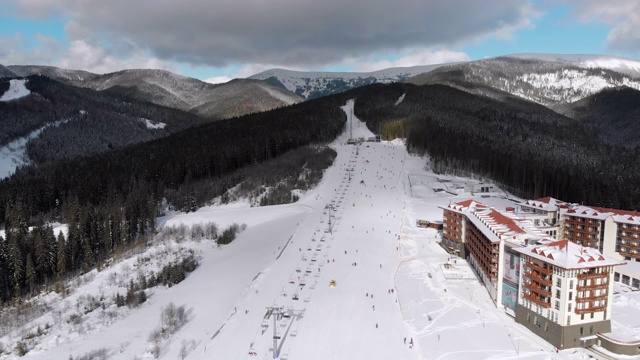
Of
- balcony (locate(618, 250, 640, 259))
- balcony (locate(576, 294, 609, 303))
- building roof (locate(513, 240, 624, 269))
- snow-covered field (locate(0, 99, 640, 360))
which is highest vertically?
building roof (locate(513, 240, 624, 269))

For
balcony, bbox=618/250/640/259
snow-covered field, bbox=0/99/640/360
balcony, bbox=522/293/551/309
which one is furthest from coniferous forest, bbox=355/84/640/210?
balcony, bbox=522/293/551/309

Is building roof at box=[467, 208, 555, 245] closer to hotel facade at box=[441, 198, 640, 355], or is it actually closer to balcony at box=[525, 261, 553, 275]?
hotel facade at box=[441, 198, 640, 355]

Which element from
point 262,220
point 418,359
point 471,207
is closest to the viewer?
point 418,359

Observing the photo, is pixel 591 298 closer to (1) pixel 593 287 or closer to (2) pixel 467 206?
(1) pixel 593 287

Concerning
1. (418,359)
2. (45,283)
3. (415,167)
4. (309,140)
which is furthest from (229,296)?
(309,140)

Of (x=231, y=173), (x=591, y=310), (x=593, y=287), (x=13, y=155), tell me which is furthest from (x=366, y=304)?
(x=13, y=155)

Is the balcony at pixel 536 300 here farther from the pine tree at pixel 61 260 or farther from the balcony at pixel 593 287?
the pine tree at pixel 61 260

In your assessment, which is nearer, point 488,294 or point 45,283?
point 488,294

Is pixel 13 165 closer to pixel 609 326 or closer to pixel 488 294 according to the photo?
pixel 488 294
